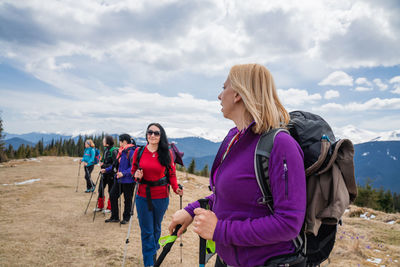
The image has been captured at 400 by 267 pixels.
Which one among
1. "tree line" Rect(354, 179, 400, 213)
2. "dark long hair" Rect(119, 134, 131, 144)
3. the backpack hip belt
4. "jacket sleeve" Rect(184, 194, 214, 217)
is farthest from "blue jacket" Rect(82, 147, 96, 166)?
"tree line" Rect(354, 179, 400, 213)

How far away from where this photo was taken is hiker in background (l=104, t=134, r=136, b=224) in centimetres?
759

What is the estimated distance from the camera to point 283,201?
1386mm

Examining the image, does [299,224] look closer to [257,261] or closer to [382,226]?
[257,261]

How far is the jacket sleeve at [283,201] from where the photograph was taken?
138 cm

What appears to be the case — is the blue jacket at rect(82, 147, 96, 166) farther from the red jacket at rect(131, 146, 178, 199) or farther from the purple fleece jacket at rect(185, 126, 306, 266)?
the purple fleece jacket at rect(185, 126, 306, 266)

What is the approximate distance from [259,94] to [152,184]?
4.15 m

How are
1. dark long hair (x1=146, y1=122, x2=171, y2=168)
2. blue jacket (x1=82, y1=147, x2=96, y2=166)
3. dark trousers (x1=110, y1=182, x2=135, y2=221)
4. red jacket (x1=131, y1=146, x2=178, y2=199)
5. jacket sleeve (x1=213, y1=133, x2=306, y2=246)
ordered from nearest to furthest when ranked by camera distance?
jacket sleeve (x1=213, y1=133, x2=306, y2=246), red jacket (x1=131, y1=146, x2=178, y2=199), dark long hair (x1=146, y1=122, x2=171, y2=168), dark trousers (x1=110, y1=182, x2=135, y2=221), blue jacket (x1=82, y1=147, x2=96, y2=166)

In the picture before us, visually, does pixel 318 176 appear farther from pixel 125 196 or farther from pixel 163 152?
pixel 125 196

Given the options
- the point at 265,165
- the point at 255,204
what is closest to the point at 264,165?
the point at 265,165

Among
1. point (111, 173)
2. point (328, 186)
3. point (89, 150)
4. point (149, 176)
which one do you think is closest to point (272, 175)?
point (328, 186)

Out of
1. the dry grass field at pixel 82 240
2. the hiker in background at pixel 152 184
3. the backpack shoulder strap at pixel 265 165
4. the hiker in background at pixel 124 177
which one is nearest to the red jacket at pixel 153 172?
the hiker in background at pixel 152 184

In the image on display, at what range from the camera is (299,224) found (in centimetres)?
140

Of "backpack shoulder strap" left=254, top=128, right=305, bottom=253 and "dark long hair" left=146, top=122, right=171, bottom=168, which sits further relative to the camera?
"dark long hair" left=146, top=122, right=171, bottom=168

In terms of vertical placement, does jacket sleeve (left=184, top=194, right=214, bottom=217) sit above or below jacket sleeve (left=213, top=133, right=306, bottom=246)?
below
